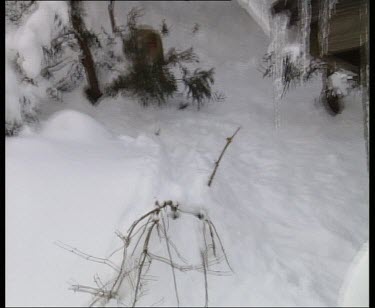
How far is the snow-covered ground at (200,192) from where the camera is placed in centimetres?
334

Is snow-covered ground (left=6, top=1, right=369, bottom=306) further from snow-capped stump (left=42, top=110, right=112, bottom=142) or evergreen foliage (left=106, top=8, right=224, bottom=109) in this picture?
evergreen foliage (left=106, top=8, right=224, bottom=109)

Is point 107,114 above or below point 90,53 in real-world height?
below

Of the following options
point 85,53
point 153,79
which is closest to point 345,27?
point 153,79

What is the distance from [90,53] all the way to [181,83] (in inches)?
61.6

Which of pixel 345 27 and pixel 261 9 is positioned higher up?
pixel 261 9

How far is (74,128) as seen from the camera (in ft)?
16.8

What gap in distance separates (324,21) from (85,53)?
407 cm

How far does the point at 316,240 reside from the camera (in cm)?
407

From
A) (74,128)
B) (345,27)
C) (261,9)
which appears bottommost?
(74,128)

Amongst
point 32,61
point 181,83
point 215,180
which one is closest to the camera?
Result: point 215,180

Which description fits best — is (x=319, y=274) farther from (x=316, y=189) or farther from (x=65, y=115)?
(x=65, y=115)

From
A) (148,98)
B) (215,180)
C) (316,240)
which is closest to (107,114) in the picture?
(148,98)

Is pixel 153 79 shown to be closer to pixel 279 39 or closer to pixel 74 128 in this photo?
pixel 74 128

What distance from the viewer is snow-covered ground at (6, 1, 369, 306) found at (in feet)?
11.0
